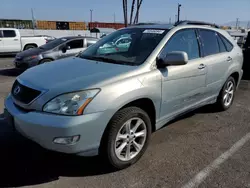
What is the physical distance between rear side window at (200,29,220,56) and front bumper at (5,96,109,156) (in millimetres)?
2427

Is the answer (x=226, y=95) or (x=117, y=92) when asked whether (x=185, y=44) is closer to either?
(x=117, y=92)

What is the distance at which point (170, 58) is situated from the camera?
3.23 m

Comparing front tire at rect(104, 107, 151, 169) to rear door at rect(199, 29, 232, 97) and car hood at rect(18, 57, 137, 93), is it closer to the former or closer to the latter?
car hood at rect(18, 57, 137, 93)

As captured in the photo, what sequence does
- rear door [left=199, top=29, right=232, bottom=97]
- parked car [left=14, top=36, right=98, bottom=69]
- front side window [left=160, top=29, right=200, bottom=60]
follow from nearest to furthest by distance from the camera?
front side window [left=160, top=29, right=200, bottom=60] < rear door [left=199, top=29, right=232, bottom=97] < parked car [left=14, top=36, right=98, bottom=69]

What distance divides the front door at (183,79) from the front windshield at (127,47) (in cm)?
23

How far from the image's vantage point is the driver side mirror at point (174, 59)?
3205mm

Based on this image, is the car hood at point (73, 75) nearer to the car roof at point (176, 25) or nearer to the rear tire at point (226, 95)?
the car roof at point (176, 25)

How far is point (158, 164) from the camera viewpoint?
3.17 m

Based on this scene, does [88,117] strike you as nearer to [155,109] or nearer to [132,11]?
[155,109]

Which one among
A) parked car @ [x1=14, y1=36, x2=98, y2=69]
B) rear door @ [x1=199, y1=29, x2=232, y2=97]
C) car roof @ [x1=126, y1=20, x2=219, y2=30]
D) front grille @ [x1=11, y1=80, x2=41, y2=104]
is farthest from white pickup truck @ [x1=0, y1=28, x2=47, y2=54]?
rear door @ [x1=199, y1=29, x2=232, y2=97]

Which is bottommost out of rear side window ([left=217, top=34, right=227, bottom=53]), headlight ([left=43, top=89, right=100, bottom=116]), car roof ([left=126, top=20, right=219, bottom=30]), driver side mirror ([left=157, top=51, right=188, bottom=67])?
headlight ([left=43, top=89, right=100, bottom=116])

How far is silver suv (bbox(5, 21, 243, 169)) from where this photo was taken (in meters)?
2.57

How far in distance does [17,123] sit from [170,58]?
1.96 metres

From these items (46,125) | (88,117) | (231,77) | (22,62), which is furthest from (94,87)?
(22,62)
